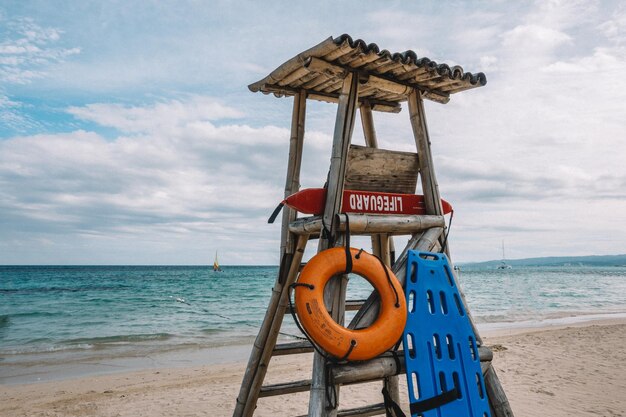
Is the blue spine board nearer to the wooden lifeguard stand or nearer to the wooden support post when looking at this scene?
the wooden lifeguard stand

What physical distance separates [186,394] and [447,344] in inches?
194

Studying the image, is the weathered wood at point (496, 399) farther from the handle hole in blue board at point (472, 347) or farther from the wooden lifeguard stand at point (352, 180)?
the handle hole in blue board at point (472, 347)

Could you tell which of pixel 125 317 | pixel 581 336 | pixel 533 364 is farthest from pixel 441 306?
pixel 125 317

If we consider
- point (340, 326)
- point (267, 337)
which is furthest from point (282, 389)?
point (340, 326)

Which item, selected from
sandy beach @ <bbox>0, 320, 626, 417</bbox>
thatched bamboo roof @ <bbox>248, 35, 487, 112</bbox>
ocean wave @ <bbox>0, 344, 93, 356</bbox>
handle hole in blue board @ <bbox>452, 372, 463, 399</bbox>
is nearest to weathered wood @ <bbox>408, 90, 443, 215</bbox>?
thatched bamboo roof @ <bbox>248, 35, 487, 112</bbox>

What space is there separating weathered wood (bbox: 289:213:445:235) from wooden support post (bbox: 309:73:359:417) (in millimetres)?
124

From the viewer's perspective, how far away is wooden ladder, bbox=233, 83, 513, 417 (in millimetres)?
2582

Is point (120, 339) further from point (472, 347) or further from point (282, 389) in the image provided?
point (472, 347)

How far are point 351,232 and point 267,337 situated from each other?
3.91 feet

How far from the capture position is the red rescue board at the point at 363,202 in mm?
2805

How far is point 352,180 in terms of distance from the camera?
9.83 ft

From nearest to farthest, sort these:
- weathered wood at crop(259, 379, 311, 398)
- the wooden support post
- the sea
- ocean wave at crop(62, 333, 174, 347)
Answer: the wooden support post < weathered wood at crop(259, 379, 311, 398) < the sea < ocean wave at crop(62, 333, 174, 347)

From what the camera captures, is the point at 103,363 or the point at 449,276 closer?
the point at 449,276

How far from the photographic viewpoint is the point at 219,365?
880 centimetres
